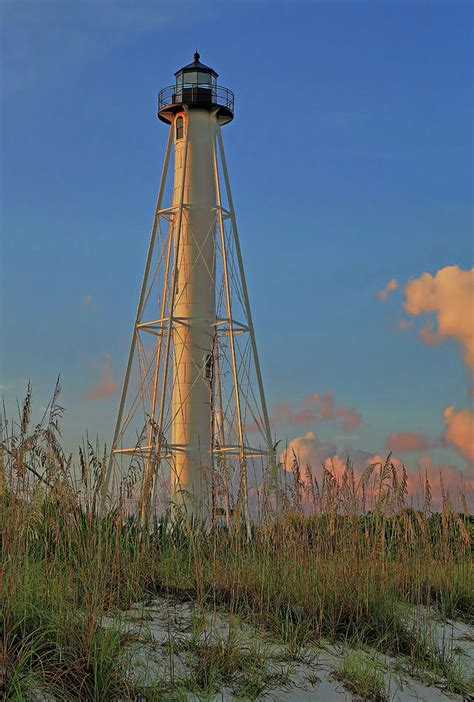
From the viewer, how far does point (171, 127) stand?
81.9 feet

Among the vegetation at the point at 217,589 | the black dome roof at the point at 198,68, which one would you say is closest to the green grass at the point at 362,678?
the vegetation at the point at 217,589

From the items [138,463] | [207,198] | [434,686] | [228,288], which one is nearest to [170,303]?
[228,288]

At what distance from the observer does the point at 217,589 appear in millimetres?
8211

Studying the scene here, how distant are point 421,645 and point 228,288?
50.7 feet

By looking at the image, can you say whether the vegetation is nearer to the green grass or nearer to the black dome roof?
the green grass

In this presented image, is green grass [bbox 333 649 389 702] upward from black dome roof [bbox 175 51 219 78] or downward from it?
downward

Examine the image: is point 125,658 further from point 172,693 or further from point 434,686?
point 434,686

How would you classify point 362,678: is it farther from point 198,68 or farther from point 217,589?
point 198,68

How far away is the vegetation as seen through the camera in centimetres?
635

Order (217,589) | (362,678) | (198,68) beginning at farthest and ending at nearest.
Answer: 1. (198,68)
2. (217,589)
3. (362,678)

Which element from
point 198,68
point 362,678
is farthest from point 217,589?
point 198,68

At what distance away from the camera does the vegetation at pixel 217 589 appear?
250 inches

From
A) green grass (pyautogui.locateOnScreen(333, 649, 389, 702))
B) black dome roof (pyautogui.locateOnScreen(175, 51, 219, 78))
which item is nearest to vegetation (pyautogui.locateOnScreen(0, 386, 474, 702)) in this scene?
green grass (pyautogui.locateOnScreen(333, 649, 389, 702))

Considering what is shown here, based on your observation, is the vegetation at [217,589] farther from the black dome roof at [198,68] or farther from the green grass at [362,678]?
the black dome roof at [198,68]
